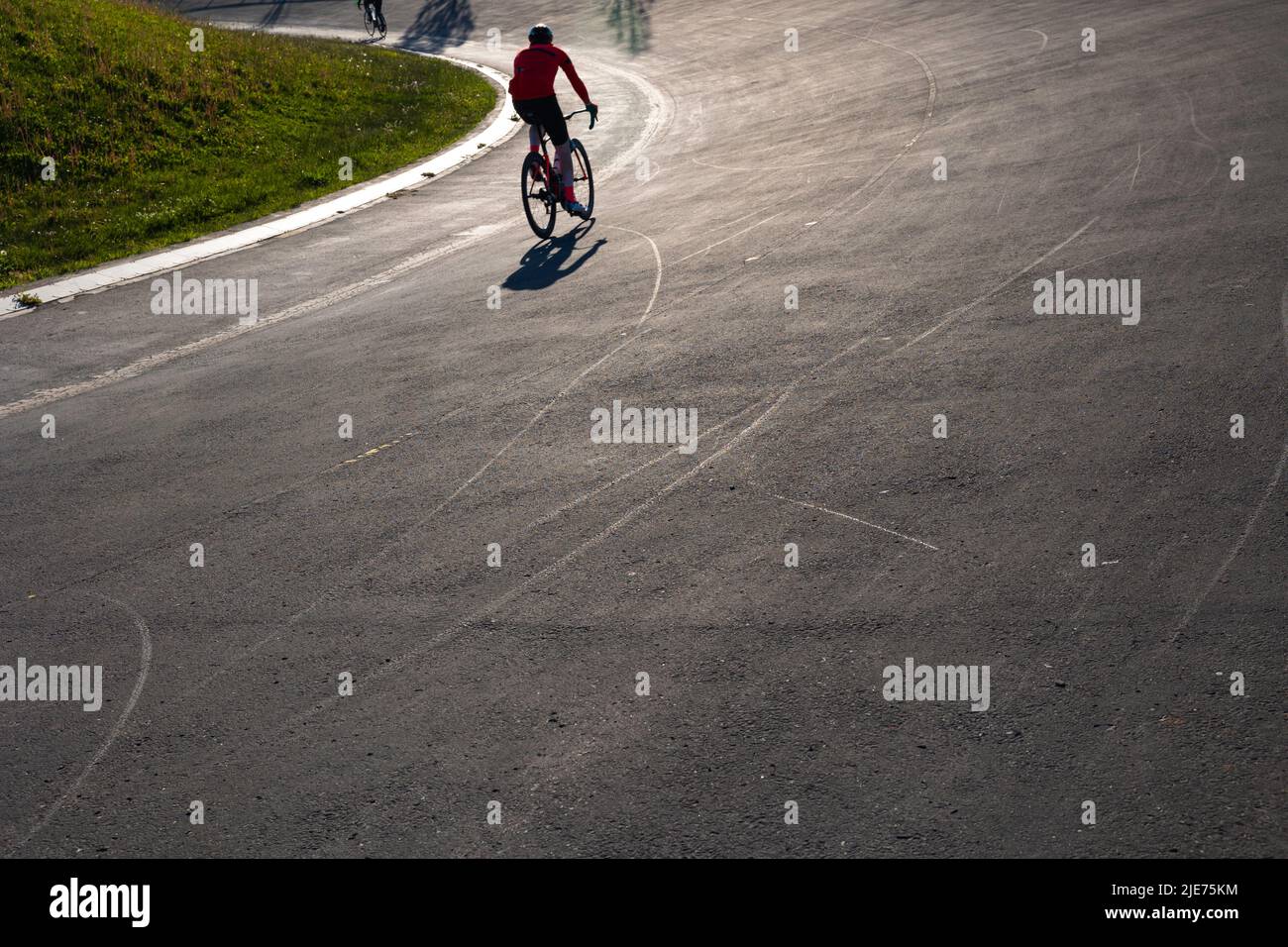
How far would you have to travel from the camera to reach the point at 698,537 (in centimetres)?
645

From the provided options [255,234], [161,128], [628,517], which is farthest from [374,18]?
[628,517]

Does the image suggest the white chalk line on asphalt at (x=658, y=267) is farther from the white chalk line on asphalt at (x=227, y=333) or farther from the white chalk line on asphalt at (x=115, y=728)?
the white chalk line on asphalt at (x=115, y=728)

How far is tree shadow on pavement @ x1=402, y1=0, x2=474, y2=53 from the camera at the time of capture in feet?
109

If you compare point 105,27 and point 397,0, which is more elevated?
point 397,0

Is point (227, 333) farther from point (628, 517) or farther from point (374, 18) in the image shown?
point (374, 18)

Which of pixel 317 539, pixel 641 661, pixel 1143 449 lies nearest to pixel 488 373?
pixel 317 539

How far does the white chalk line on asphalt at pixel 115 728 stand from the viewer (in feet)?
15.7

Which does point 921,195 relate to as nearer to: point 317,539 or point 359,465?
point 359,465

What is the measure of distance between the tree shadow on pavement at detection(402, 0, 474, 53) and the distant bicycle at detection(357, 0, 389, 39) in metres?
0.73

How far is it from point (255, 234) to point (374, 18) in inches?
907

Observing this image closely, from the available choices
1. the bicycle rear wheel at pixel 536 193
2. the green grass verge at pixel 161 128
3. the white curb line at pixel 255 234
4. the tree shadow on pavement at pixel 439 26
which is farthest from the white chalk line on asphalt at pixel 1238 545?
the tree shadow on pavement at pixel 439 26

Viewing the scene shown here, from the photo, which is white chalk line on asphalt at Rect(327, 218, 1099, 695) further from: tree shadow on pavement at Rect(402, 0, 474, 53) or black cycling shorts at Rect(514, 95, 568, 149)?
tree shadow on pavement at Rect(402, 0, 474, 53)

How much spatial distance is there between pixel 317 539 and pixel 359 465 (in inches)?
40.9
